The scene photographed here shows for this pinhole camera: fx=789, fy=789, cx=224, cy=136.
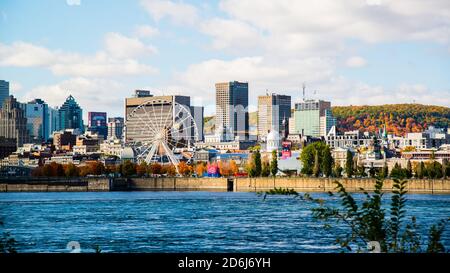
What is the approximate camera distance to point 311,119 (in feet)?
253

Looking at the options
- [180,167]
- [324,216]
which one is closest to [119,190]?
[180,167]

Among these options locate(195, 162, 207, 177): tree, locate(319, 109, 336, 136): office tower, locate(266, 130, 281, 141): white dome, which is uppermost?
locate(319, 109, 336, 136): office tower

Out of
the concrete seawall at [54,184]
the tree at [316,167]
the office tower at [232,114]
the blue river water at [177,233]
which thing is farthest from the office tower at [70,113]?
the tree at [316,167]

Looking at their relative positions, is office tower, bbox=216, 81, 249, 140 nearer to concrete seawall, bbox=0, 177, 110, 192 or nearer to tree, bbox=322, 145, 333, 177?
tree, bbox=322, 145, 333, 177

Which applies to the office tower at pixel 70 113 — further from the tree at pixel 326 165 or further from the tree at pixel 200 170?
the tree at pixel 200 170

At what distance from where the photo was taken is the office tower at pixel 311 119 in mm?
65312

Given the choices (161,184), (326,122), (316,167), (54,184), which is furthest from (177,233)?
(326,122)

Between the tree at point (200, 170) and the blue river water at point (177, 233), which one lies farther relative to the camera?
the tree at point (200, 170)

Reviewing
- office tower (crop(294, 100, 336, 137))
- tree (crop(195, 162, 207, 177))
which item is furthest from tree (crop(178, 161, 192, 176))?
office tower (crop(294, 100, 336, 137))

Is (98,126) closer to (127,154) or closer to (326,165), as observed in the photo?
(127,154)

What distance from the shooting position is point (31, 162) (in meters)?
57.2

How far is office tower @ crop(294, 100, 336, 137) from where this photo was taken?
65.3 m
